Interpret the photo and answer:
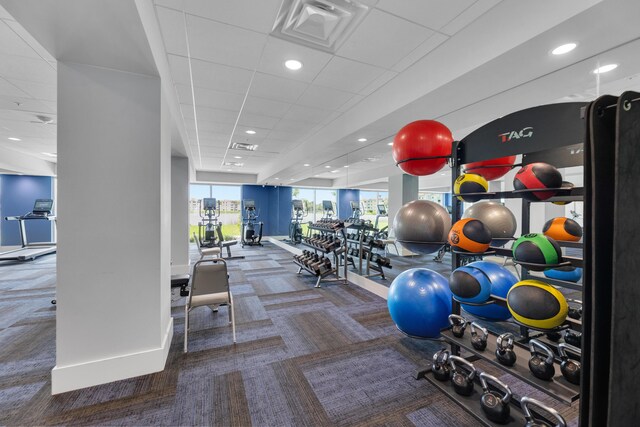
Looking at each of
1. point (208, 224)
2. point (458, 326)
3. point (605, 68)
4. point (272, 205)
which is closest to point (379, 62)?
point (605, 68)

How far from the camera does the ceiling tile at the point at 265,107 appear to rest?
3889 millimetres

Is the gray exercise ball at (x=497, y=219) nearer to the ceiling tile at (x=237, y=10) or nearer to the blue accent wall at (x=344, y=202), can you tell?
the ceiling tile at (x=237, y=10)

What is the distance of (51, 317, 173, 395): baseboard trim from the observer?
2.12m

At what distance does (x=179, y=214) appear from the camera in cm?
588

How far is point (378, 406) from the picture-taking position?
2.01 m

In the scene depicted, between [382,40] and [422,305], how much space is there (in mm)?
2473

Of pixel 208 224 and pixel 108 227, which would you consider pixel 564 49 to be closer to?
pixel 108 227

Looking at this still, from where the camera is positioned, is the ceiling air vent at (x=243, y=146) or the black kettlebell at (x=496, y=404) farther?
the ceiling air vent at (x=243, y=146)

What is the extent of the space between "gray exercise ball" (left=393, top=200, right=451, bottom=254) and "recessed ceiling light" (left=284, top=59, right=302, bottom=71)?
1.94 meters

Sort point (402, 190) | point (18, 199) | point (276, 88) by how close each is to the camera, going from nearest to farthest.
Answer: point (276, 88), point (402, 190), point (18, 199)

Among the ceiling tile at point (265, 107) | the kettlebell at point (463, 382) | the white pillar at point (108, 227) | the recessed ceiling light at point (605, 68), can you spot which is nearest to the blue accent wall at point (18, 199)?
the ceiling tile at point (265, 107)

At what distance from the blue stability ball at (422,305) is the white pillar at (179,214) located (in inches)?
198

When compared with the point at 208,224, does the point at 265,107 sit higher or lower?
higher

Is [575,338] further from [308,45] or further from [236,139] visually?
[236,139]
